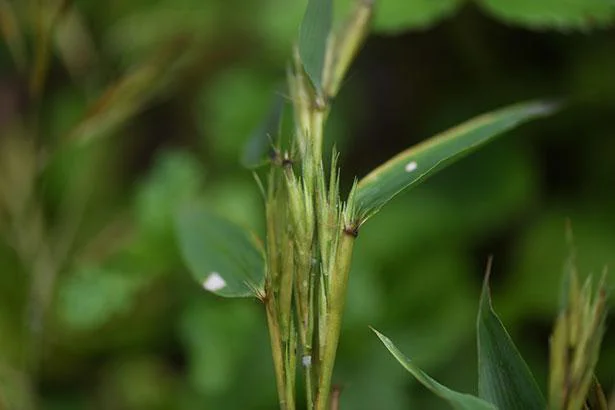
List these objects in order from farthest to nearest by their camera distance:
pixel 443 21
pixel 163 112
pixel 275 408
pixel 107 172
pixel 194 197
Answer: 1. pixel 163 112
2. pixel 107 172
3. pixel 443 21
4. pixel 194 197
5. pixel 275 408

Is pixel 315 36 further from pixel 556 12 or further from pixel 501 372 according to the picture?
pixel 556 12

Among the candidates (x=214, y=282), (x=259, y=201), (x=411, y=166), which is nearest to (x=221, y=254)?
(x=214, y=282)

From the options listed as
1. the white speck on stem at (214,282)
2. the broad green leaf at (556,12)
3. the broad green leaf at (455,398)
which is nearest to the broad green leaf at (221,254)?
the white speck on stem at (214,282)

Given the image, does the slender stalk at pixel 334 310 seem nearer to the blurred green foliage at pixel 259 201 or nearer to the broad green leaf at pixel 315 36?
the broad green leaf at pixel 315 36

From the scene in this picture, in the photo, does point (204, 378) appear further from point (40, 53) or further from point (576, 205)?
point (576, 205)

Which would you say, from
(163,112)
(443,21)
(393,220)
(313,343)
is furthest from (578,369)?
(163,112)
